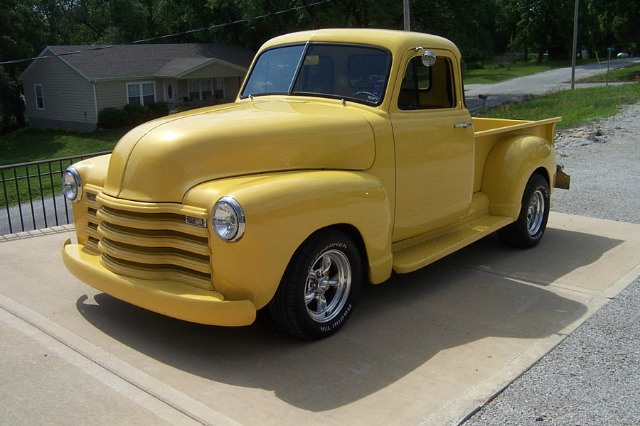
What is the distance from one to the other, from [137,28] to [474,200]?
144ft

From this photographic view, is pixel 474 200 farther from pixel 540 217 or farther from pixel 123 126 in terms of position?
pixel 123 126

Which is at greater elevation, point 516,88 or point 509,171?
point 509,171

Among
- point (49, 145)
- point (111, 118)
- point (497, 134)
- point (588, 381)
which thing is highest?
point (497, 134)

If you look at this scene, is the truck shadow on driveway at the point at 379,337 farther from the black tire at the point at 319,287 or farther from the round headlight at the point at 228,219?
the round headlight at the point at 228,219

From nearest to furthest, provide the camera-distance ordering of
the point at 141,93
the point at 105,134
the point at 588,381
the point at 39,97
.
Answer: the point at 588,381
the point at 105,134
the point at 141,93
the point at 39,97

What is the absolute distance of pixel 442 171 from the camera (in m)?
5.76

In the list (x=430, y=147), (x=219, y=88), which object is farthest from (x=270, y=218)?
(x=219, y=88)

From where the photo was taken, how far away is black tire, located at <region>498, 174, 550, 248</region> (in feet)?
22.6

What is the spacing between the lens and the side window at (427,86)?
554 centimetres

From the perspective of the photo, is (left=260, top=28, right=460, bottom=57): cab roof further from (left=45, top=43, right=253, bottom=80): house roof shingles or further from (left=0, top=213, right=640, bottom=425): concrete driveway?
(left=45, top=43, right=253, bottom=80): house roof shingles

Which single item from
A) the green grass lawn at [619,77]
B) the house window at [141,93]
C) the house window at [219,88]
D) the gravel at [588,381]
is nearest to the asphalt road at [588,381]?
the gravel at [588,381]

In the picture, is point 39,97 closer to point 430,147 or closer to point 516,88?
point 516,88

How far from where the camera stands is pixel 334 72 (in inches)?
218

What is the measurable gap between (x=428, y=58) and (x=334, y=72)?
0.78 metres
